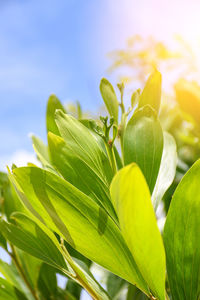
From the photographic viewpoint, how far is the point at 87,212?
0.40m

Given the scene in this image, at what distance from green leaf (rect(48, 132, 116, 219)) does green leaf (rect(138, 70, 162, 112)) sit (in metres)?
0.13

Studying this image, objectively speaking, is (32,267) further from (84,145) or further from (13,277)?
(84,145)

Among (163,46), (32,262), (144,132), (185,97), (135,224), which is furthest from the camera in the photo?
(163,46)

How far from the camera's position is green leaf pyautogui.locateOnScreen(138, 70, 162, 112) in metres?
0.49

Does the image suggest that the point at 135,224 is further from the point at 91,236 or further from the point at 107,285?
the point at 107,285

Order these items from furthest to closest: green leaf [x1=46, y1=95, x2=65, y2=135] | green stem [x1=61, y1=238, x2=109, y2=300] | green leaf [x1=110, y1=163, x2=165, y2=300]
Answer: green leaf [x1=46, y1=95, x2=65, y2=135] < green stem [x1=61, y1=238, x2=109, y2=300] < green leaf [x1=110, y1=163, x2=165, y2=300]

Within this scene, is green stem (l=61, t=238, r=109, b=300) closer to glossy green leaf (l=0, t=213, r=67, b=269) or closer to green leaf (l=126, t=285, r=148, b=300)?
glossy green leaf (l=0, t=213, r=67, b=269)

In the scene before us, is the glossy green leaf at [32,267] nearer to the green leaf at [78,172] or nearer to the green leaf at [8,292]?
the green leaf at [8,292]

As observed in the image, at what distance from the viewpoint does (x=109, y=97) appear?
0.50 metres

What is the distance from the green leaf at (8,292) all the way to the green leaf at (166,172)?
277mm

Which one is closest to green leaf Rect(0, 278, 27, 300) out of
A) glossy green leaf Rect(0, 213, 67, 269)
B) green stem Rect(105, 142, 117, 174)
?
glossy green leaf Rect(0, 213, 67, 269)

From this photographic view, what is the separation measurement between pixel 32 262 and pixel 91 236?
0.27 meters

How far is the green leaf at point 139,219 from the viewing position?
301 mm

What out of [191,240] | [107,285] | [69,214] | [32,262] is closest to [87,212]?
[69,214]
